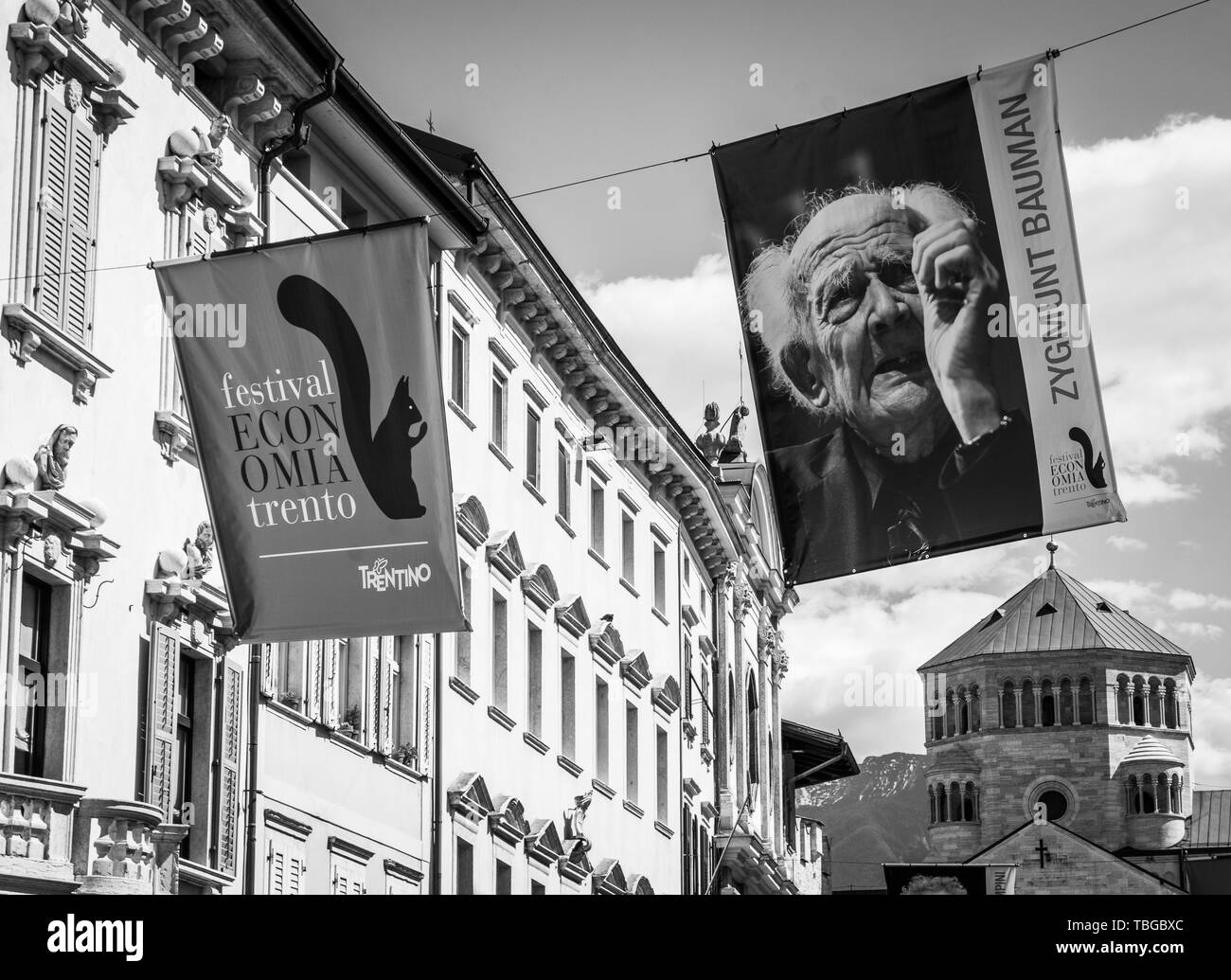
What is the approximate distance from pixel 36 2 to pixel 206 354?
12.0 ft

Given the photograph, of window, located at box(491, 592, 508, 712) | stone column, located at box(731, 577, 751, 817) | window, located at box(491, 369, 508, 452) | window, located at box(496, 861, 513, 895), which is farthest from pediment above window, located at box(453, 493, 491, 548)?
stone column, located at box(731, 577, 751, 817)

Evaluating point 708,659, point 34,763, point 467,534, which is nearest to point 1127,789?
point 708,659

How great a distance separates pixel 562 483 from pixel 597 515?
A: 2.82 metres

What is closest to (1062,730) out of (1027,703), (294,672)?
(1027,703)

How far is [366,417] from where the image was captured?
55.8 feet

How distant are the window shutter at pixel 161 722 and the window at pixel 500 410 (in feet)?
40.0

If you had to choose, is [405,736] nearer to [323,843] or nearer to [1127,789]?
[323,843]

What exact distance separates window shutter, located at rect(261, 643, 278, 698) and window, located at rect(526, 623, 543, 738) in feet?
34.3

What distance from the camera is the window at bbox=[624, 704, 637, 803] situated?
41562mm

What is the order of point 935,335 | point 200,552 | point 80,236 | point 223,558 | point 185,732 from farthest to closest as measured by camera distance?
point 185,732 < point 200,552 < point 80,236 < point 223,558 < point 935,335

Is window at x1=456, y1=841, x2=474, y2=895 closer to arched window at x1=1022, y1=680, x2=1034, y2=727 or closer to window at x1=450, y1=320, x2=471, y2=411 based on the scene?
window at x1=450, y1=320, x2=471, y2=411

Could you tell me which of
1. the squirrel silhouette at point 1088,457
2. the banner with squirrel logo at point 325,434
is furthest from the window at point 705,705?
the squirrel silhouette at point 1088,457

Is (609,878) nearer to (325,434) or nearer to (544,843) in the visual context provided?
(544,843)

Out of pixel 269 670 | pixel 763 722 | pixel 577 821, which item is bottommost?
pixel 269 670
